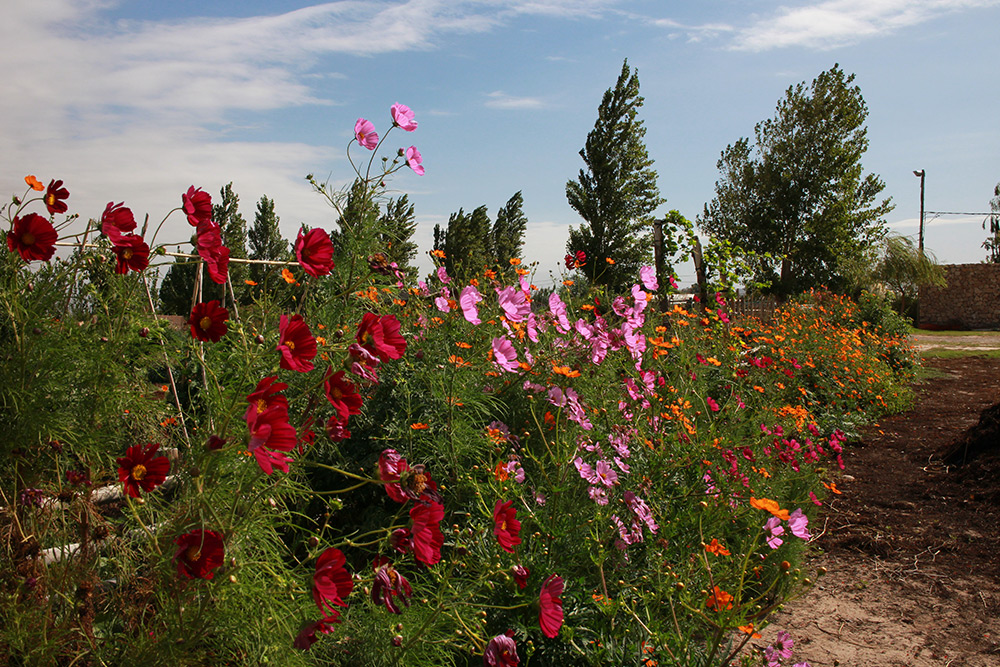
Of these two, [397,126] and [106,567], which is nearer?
[106,567]

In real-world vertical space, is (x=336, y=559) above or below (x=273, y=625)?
above

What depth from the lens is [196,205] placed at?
4.12 feet

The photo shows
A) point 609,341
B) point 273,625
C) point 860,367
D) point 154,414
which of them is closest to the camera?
point 273,625

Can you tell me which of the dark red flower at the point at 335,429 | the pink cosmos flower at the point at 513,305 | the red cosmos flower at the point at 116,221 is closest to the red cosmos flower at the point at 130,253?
the red cosmos flower at the point at 116,221

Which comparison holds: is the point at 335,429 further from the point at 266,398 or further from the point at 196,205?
the point at 196,205

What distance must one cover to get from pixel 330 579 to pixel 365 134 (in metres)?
1.09

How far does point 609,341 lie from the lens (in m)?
2.48

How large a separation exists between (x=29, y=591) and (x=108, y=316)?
55 cm

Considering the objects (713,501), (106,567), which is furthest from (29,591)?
(713,501)


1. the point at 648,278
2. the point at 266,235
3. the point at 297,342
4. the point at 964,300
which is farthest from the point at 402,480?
the point at 964,300

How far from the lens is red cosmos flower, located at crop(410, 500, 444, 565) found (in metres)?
1.13

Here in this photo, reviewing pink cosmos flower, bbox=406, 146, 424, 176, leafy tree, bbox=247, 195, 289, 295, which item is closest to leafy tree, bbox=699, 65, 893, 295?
leafy tree, bbox=247, 195, 289, 295

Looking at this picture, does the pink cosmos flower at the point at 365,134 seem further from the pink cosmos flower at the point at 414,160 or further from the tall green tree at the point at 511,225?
the tall green tree at the point at 511,225

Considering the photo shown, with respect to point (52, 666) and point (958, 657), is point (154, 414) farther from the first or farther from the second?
point (958, 657)
